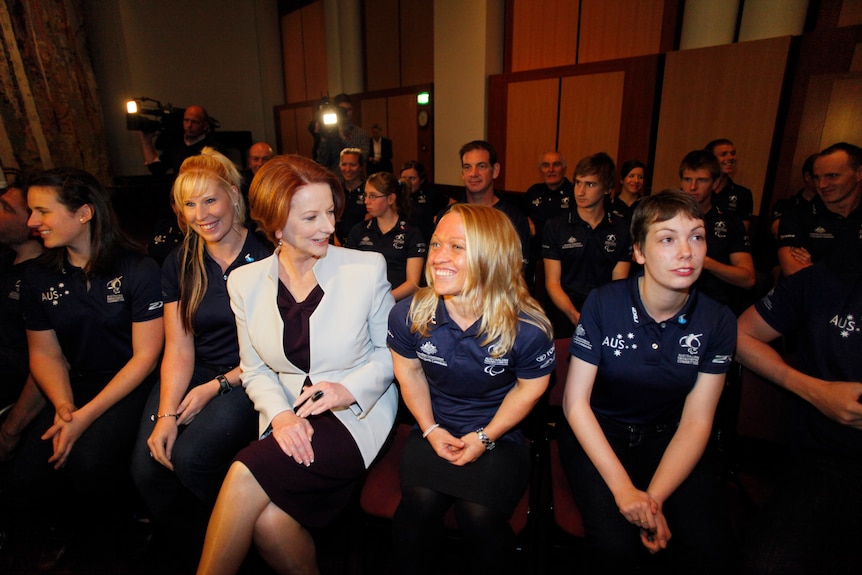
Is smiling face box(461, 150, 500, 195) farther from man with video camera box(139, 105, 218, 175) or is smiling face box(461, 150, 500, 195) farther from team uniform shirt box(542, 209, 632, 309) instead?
man with video camera box(139, 105, 218, 175)

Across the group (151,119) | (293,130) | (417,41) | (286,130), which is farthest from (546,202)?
(286,130)

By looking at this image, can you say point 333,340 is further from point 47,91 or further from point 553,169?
point 47,91

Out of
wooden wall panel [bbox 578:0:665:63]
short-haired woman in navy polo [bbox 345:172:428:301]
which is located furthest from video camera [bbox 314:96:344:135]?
wooden wall panel [bbox 578:0:665:63]

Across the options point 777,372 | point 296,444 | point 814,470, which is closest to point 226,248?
point 296,444

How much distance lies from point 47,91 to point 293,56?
18.7 feet

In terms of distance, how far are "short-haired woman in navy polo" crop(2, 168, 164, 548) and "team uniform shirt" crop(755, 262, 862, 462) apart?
2627 millimetres

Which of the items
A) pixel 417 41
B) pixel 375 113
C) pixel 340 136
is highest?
pixel 417 41

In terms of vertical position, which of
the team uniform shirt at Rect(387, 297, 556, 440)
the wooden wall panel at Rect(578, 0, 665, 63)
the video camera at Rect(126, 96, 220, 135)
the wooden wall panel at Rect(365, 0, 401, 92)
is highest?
the wooden wall panel at Rect(365, 0, 401, 92)

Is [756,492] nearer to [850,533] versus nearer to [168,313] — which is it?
[850,533]

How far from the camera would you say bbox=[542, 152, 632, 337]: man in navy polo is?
2924 millimetres

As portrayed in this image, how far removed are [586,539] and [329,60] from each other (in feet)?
31.4

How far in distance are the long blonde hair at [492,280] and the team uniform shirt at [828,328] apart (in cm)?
93

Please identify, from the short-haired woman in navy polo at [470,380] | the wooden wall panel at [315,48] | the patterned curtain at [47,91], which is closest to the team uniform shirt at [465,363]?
the short-haired woman in navy polo at [470,380]

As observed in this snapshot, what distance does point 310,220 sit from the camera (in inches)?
66.1
